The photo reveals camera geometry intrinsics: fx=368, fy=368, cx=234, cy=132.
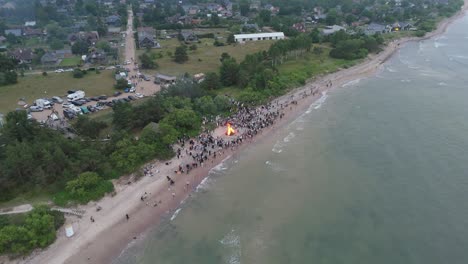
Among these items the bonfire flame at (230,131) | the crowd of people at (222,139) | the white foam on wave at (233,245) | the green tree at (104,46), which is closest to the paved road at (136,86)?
the green tree at (104,46)

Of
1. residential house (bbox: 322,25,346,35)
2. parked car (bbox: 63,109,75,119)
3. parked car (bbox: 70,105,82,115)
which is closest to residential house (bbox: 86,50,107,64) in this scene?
→ parked car (bbox: 70,105,82,115)

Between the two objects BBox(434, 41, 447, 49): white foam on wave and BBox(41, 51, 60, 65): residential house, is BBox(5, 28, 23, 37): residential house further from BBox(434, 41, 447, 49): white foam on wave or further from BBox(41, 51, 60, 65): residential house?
BBox(434, 41, 447, 49): white foam on wave

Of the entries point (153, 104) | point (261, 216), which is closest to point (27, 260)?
point (261, 216)

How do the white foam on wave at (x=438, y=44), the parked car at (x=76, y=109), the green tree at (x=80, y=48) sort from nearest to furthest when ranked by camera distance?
the parked car at (x=76, y=109)
the green tree at (x=80, y=48)
the white foam on wave at (x=438, y=44)

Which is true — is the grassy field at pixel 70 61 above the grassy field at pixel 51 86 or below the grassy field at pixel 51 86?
above

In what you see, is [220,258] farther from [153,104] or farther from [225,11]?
[225,11]

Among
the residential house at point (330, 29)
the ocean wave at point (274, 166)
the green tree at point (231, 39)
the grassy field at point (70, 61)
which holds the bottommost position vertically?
the ocean wave at point (274, 166)

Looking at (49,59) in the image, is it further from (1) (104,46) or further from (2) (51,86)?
(2) (51,86)

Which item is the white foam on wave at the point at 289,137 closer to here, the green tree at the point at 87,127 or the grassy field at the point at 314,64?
the green tree at the point at 87,127
